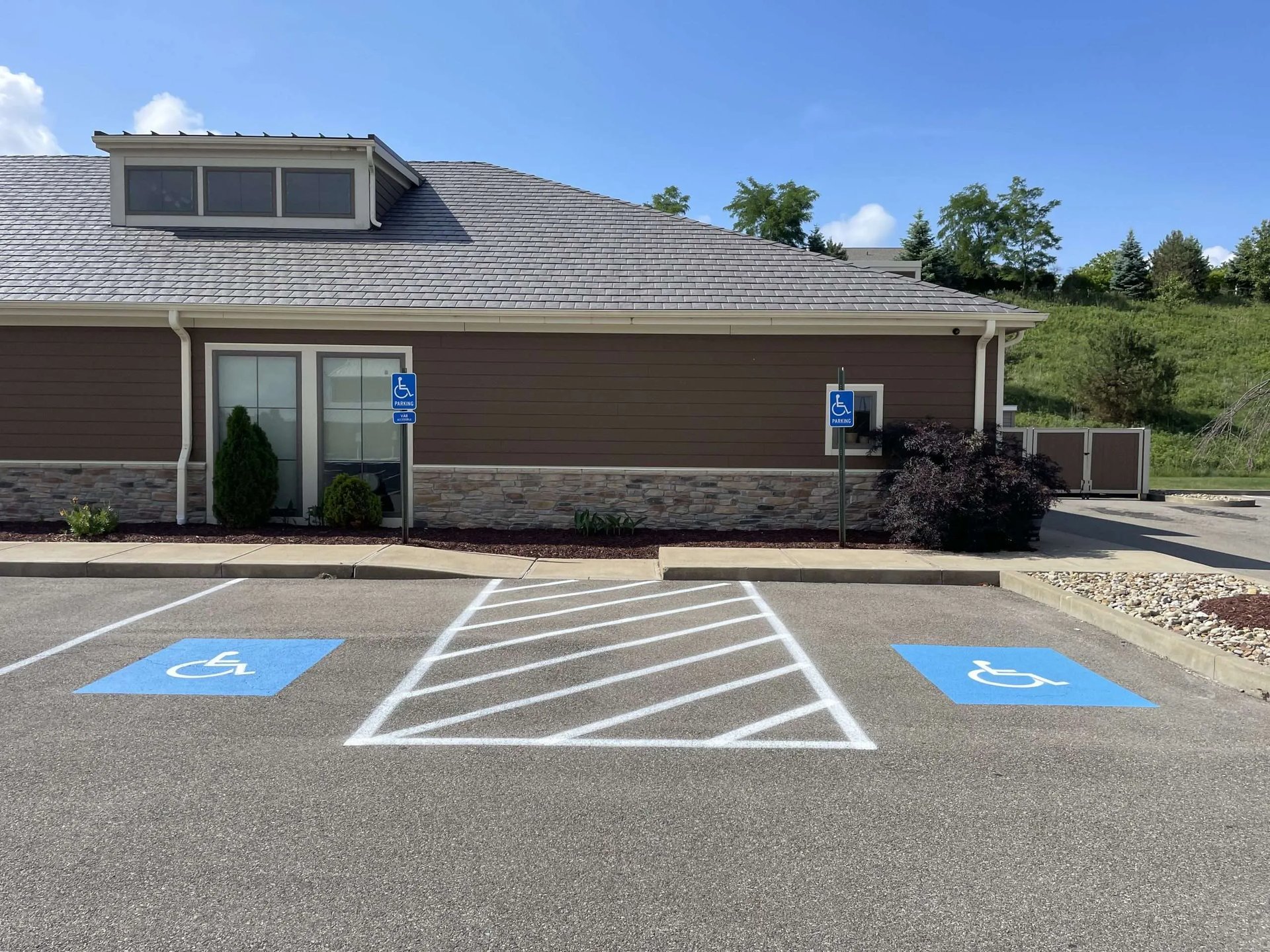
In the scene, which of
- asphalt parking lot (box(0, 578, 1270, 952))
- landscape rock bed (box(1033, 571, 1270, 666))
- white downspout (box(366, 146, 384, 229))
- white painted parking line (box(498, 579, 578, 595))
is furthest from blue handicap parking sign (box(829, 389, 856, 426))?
white downspout (box(366, 146, 384, 229))

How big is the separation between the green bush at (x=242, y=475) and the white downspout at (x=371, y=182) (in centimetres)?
435

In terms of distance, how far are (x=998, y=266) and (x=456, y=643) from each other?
61.8 metres

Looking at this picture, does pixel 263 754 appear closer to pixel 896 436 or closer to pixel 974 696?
pixel 974 696

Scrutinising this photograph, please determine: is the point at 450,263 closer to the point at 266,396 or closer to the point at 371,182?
the point at 371,182

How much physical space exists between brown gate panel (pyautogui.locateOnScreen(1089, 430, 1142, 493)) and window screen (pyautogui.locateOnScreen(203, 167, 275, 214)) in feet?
64.3

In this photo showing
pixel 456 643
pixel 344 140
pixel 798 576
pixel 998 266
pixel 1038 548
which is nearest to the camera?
pixel 456 643

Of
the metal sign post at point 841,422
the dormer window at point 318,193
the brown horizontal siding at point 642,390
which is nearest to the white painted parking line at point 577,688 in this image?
the metal sign post at point 841,422

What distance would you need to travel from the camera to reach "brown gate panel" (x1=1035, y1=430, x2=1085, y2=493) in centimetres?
2138

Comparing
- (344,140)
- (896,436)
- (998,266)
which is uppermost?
(998,266)

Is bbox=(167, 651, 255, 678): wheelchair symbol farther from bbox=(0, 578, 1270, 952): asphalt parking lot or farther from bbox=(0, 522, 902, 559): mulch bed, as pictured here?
bbox=(0, 522, 902, 559): mulch bed

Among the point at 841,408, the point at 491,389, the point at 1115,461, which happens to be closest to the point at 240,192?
the point at 491,389

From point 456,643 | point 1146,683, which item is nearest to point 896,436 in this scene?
point 1146,683

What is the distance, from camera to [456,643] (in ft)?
22.7

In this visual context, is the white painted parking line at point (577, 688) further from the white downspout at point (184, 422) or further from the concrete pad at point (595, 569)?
the white downspout at point (184, 422)
